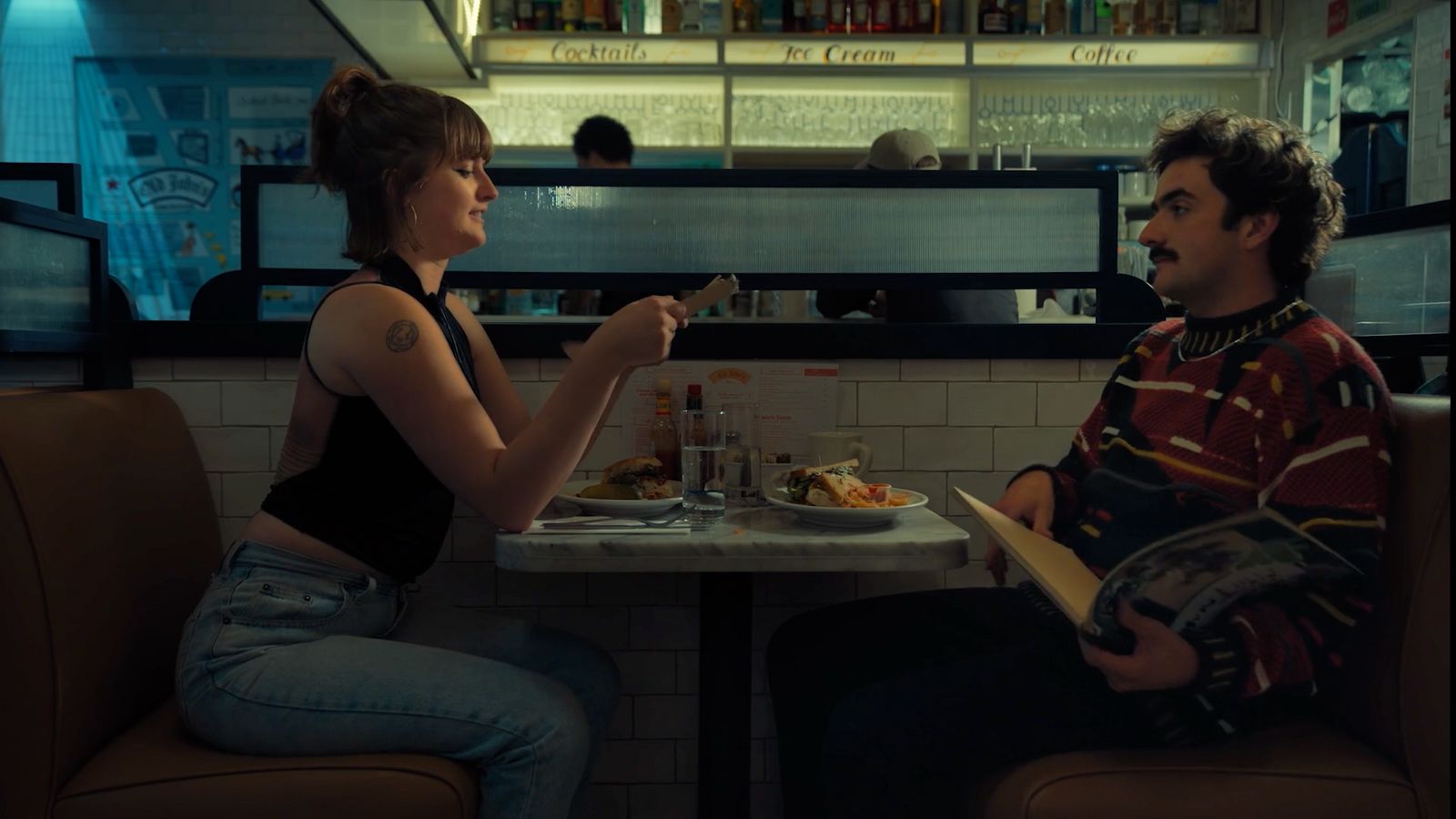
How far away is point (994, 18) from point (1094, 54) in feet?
1.65

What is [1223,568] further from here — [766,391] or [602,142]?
[602,142]

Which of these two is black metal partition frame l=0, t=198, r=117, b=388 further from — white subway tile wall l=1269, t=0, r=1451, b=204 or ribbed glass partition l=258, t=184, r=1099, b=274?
white subway tile wall l=1269, t=0, r=1451, b=204

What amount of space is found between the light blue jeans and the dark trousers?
39 centimetres

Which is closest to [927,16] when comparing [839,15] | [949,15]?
[949,15]

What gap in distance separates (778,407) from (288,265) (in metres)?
1.05

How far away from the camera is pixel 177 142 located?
19.6 ft

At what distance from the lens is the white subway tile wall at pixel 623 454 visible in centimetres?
221

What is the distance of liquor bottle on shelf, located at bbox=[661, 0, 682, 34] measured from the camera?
5.32 meters

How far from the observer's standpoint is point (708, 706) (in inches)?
67.9

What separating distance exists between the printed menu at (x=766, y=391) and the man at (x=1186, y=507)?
0.52 m

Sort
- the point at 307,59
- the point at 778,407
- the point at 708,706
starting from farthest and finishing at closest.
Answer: the point at 307,59, the point at 778,407, the point at 708,706

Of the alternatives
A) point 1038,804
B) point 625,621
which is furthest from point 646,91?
point 1038,804

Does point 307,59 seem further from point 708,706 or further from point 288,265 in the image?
point 708,706

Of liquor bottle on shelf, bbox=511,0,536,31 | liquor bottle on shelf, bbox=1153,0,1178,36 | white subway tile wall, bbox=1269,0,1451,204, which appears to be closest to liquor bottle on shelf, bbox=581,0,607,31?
liquor bottle on shelf, bbox=511,0,536,31
